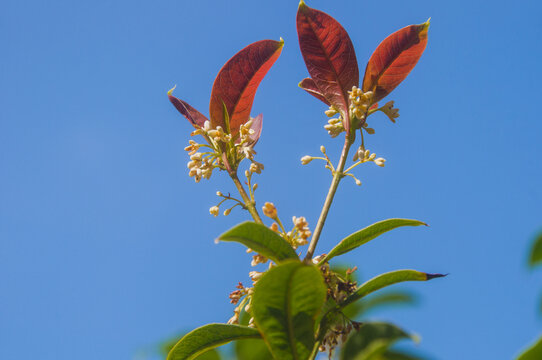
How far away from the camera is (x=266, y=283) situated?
1257 millimetres

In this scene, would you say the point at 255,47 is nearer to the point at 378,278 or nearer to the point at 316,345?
the point at 378,278

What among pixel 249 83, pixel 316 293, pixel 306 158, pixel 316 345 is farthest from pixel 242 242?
pixel 249 83

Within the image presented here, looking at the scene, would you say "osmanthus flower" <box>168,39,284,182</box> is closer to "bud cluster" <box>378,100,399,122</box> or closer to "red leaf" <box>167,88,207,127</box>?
"red leaf" <box>167,88,207,127</box>

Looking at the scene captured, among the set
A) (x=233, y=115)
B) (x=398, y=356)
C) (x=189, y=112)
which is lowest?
(x=398, y=356)

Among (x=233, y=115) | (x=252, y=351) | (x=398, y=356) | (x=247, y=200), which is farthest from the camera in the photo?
(x=252, y=351)

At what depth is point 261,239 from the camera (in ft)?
4.37

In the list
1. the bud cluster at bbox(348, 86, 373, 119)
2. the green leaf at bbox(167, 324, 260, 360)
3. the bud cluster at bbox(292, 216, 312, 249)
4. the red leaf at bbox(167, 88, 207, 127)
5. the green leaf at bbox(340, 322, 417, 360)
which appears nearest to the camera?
the green leaf at bbox(340, 322, 417, 360)

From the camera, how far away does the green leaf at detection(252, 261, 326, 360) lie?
4.07 feet

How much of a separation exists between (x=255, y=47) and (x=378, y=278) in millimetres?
973

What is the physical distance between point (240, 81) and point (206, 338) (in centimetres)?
98

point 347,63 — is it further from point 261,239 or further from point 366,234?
point 261,239

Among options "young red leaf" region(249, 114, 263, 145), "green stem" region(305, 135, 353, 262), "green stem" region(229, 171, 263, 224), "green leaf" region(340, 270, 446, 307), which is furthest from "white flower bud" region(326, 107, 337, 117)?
"green leaf" region(340, 270, 446, 307)

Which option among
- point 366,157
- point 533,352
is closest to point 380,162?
Answer: point 366,157

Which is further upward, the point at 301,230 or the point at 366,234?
the point at 301,230
